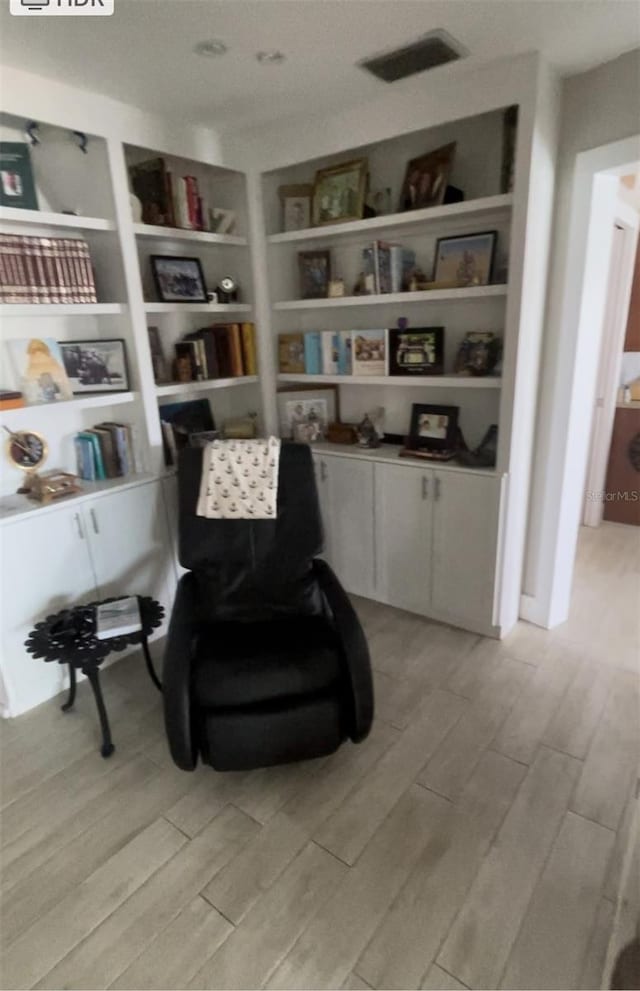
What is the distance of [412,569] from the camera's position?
2.71 metres

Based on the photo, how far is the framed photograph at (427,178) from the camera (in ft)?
7.56

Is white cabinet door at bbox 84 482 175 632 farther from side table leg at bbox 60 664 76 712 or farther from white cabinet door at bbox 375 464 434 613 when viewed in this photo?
white cabinet door at bbox 375 464 434 613

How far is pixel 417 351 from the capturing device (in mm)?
2527

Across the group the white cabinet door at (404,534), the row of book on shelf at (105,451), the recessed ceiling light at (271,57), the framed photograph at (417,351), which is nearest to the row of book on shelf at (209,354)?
the row of book on shelf at (105,451)

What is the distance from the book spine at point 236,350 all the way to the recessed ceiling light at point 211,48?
1193mm

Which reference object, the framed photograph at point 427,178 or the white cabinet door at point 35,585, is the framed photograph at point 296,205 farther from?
the white cabinet door at point 35,585

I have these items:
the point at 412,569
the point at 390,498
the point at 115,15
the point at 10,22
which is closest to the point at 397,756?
the point at 412,569

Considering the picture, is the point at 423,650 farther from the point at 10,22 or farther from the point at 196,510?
the point at 10,22

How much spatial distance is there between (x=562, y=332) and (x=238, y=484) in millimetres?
1518

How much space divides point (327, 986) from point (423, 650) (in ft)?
4.60

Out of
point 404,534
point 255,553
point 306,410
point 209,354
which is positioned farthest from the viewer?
point 306,410

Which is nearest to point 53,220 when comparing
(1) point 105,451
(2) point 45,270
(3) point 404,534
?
(2) point 45,270

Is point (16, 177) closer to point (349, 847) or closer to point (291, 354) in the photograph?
point (291, 354)

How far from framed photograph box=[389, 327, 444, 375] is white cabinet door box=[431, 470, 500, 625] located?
51 centimetres
